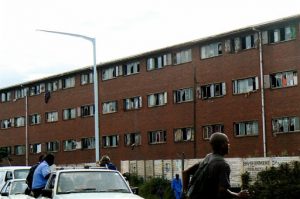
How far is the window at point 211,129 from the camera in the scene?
1857 inches

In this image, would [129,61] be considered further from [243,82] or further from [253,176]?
[253,176]

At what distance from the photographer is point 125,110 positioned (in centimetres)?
5638

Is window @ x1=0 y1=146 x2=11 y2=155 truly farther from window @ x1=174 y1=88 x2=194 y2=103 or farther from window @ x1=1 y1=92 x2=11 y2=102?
window @ x1=174 y1=88 x2=194 y2=103

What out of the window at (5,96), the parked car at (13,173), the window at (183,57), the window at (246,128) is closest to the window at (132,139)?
the window at (183,57)

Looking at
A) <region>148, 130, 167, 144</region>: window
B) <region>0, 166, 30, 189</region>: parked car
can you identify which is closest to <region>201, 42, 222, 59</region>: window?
<region>148, 130, 167, 144</region>: window

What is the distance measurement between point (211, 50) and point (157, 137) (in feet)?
30.3

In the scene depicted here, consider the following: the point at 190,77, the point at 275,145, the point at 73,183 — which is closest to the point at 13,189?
the point at 73,183

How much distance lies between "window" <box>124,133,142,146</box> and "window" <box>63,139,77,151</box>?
8.68 meters

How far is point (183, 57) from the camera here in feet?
166

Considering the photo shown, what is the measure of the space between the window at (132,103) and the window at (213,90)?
25.9 feet

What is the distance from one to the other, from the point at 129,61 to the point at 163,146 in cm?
868

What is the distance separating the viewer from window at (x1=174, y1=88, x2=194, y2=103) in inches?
1948

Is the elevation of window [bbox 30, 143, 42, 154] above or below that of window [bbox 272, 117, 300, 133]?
below

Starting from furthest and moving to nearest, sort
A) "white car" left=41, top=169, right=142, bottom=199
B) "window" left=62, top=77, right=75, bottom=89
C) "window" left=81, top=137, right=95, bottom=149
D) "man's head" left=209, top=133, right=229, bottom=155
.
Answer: "window" left=62, top=77, right=75, bottom=89, "window" left=81, top=137, right=95, bottom=149, "white car" left=41, top=169, right=142, bottom=199, "man's head" left=209, top=133, right=229, bottom=155
